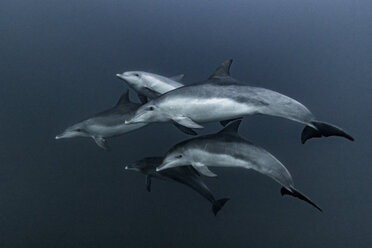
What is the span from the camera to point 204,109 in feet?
13.1

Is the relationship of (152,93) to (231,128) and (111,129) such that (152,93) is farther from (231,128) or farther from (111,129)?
(231,128)

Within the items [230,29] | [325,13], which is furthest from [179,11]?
[325,13]

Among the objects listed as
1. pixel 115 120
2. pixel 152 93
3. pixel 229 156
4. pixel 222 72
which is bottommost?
pixel 115 120

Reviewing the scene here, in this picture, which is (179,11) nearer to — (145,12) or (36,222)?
→ (145,12)

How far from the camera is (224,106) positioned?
394cm

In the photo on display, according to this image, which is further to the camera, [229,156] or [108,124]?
[108,124]

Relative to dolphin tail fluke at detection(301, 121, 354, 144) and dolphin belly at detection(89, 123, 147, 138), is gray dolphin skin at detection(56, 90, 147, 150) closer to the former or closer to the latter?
dolphin belly at detection(89, 123, 147, 138)

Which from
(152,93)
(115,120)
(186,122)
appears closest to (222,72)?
(186,122)

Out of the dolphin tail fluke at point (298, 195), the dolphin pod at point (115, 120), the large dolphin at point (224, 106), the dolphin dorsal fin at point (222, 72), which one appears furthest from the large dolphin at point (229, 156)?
the dolphin pod at point (115, 120)

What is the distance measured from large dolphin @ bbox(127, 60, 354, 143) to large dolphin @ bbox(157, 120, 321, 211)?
1.28 feet

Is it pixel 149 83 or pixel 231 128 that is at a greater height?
pixel 149 83

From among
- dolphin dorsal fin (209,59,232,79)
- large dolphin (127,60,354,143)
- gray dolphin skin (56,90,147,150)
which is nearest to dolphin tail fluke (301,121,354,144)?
large dolphin (127,60,354,143)

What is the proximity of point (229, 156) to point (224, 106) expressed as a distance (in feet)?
2.27

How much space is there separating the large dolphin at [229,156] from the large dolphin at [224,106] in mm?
389
